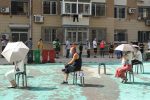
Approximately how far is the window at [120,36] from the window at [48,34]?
729cm

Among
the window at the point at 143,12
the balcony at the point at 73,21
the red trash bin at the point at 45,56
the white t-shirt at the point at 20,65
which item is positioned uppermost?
the window at the point at 143,12

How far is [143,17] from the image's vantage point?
48.5 m

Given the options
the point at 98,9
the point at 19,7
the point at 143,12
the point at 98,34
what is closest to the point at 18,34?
the point at 19,7

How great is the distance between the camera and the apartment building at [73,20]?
1661 inches

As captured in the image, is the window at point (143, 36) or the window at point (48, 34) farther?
the window at point (143, 36)

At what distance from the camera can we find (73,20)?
43688 millimetres

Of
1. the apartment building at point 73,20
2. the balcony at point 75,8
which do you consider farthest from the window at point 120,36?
the balcony at point 75,8

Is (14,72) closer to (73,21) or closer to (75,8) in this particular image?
(73,21)

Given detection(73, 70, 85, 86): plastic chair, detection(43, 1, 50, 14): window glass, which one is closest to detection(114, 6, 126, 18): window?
detection(43, 1, 50, 14): window glass

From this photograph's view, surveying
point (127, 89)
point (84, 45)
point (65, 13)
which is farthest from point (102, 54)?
point (127, 89)


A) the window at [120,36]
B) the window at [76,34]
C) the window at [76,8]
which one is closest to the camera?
the window at [76,8]

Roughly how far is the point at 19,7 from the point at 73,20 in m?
5.50

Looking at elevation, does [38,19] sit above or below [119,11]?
below

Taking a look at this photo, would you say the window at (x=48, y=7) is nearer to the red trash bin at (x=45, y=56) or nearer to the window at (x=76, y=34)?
the window at (x=76, y=34)
